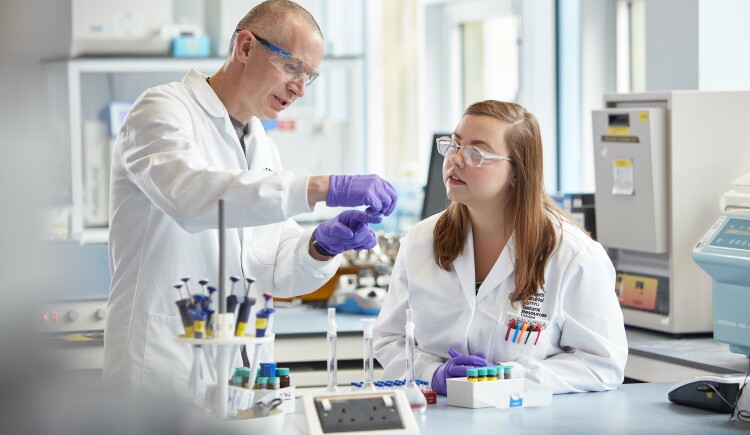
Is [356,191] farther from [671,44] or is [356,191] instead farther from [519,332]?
[671,44]

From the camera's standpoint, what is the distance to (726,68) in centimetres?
362

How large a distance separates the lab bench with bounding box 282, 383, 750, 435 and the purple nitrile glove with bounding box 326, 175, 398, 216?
448mm

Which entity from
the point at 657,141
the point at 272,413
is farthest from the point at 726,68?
the point at 272,413

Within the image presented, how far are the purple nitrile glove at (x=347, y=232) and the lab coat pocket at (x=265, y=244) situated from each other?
0.18m

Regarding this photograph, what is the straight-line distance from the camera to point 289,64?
2080 millimetres

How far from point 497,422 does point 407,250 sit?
0.76 meters

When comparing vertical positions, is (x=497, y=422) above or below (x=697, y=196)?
below

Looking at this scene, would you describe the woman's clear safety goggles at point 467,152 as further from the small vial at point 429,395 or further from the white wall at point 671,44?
the white wall at point 671,44

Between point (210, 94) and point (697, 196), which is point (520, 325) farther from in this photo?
point (697, 196)

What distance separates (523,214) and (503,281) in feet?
0.60

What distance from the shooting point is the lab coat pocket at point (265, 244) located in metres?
2.23

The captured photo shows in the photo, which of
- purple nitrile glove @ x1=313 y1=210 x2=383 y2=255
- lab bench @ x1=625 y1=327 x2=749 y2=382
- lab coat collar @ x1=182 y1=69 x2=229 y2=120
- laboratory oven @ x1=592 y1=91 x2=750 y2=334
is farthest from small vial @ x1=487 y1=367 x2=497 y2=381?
laboratory oven @ x1=592 y1=91 x2=750 y2=334

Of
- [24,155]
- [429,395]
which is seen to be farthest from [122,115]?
[24,155]

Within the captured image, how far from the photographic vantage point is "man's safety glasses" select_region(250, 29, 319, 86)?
2070mm
